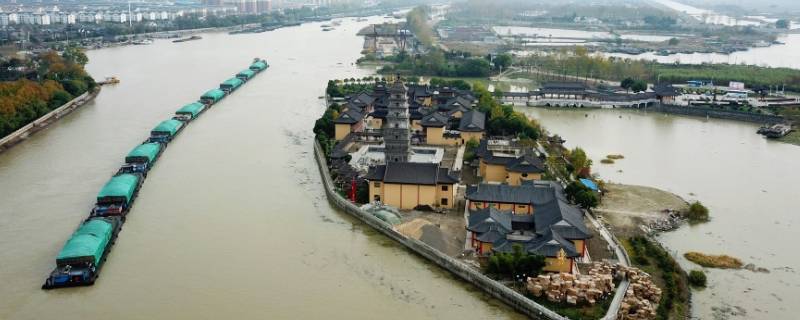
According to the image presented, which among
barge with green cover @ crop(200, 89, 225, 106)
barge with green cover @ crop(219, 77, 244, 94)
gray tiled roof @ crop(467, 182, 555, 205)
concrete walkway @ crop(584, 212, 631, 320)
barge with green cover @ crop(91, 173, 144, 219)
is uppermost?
barge with green cover @ crop(219, 77, 244, 94)

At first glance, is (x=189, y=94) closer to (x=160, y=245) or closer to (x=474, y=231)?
(x=160, y=245)

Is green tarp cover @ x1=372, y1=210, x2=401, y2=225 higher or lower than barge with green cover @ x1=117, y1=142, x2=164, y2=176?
lower

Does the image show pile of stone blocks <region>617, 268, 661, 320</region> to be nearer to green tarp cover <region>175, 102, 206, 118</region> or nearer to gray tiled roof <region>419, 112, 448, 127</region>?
gray tiled roof <region>419, 112, 448, 127</region>

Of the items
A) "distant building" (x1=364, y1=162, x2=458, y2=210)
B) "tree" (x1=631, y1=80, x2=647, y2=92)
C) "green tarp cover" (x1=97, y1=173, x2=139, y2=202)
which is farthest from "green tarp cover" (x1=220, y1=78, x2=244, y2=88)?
"distant building" (x1=364, y1=162, x2=458, y2=210)

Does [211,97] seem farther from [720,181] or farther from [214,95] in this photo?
[720,181]

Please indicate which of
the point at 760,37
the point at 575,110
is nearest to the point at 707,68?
the point at 575,110

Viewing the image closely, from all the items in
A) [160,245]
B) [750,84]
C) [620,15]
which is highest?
[620,15]
